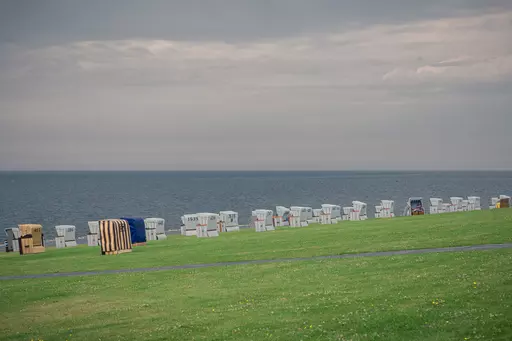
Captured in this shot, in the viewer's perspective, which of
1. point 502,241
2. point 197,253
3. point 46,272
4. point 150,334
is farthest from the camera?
point 197,253

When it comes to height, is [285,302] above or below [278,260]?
below

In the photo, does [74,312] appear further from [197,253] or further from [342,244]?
[342,244]

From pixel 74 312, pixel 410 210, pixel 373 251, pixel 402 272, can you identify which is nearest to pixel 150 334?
pixel 74 312

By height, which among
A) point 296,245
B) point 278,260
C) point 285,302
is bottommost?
point 285,302

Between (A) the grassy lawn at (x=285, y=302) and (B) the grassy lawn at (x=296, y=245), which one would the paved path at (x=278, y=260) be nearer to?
(B) the grassy lawn at (x=296, y=245)

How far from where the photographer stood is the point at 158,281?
89.0ft

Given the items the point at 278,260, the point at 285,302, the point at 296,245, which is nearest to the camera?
the point at 285,302

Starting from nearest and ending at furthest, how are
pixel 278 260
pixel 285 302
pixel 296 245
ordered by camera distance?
pixel 285 302, pixel 278 260, pixel 296 245

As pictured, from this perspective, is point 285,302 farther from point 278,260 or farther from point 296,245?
point 296,245

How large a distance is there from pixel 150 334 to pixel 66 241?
113 ft

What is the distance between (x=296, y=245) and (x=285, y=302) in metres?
14.6

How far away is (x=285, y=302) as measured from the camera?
68.6ft

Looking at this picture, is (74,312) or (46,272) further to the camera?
(46,272)

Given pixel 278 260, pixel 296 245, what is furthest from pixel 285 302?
pixel 296 245
